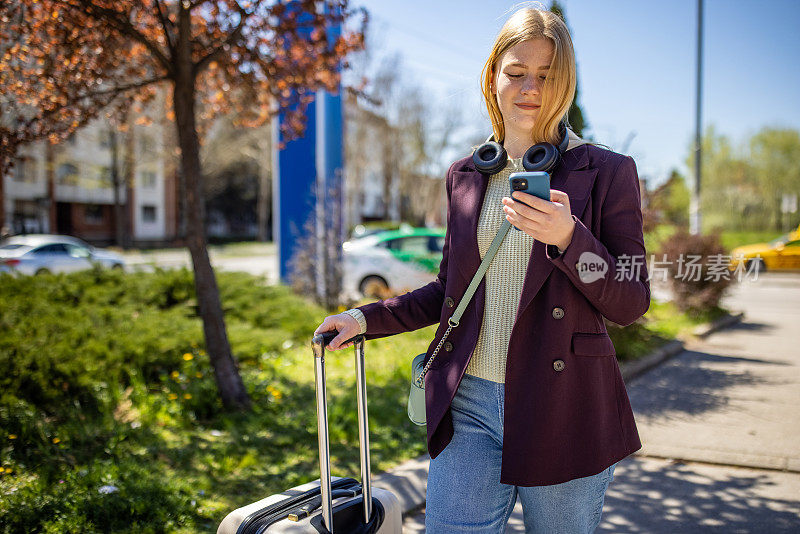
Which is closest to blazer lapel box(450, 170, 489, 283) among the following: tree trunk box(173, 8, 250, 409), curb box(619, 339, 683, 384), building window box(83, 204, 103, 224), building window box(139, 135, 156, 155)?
tree trunk box(173, 8, 250, 409)

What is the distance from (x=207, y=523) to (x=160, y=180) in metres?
46.8

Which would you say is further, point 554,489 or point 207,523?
point 207,523

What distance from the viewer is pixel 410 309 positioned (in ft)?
6.53

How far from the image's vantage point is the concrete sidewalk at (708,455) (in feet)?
11.5

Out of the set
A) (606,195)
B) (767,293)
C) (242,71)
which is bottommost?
(767,293)

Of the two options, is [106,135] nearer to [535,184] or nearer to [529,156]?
[529,156]

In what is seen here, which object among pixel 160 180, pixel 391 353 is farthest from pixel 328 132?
pixel 160 180

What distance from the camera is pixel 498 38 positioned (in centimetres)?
181

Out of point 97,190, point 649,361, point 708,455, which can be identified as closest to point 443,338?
point 708,455

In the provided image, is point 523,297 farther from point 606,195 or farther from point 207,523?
point 207,523

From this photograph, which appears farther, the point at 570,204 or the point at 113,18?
the point at 113,18

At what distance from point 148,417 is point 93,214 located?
4436 centimetres

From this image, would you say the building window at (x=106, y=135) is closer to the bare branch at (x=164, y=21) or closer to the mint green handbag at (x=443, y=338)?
the bare branch at (x=164, y=21)

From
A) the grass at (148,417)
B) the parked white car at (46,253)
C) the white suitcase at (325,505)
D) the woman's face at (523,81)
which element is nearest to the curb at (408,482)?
the grass at (148,417)
